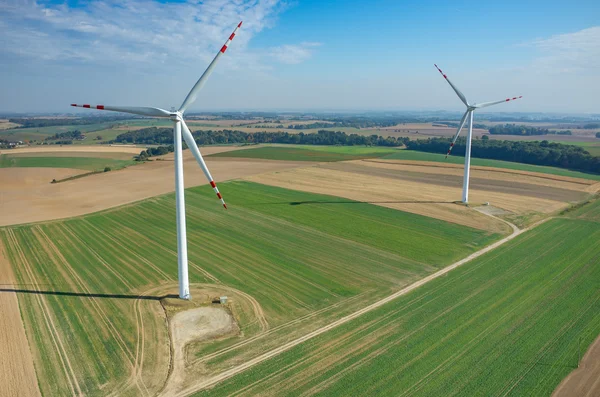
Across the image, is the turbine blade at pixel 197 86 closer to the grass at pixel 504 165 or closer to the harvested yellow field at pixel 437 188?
the harvested yellow field at pixel 437 188

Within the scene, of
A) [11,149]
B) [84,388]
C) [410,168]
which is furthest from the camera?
[11,149]

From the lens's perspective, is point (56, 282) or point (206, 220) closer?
point (56, 282)

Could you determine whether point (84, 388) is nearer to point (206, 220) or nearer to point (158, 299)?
point (158, 299)

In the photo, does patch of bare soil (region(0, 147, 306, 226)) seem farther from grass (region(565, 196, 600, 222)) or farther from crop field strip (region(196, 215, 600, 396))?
grass (region(565, 196, 600, 222))

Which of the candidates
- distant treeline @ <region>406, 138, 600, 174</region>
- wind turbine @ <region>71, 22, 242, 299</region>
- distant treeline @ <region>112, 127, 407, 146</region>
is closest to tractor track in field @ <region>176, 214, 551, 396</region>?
wind turbine @ <region>71, 22, 242, 299</region>

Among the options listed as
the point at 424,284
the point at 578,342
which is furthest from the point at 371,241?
the point at 578,342

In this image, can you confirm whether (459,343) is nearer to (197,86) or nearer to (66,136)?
(197,86)
